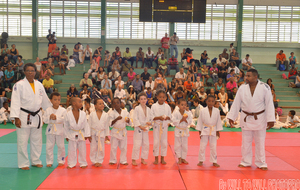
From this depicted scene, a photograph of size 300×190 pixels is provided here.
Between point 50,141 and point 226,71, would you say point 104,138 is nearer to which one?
point 50,141

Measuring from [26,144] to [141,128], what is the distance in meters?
2.17

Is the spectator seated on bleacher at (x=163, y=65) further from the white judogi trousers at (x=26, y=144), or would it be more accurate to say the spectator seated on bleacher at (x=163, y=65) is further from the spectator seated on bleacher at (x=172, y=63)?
the white judogi trousers at (x=26, y=144)

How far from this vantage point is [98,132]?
16.5ft

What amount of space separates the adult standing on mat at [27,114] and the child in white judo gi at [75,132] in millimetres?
571

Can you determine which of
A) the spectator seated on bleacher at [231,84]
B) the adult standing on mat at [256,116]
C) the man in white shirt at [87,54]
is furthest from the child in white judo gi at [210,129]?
the man in white shirt at [87,54]

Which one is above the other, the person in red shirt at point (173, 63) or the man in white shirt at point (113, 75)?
the person in red shirt at point (173, 63)

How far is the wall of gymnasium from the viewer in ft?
57.9

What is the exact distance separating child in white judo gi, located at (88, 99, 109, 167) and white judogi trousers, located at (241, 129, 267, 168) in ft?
8.84

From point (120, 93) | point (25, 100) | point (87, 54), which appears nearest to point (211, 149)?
point (25, 100)

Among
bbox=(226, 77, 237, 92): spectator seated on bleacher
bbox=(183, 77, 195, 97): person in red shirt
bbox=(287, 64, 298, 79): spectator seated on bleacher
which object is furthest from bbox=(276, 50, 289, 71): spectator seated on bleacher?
bbox=(183, 77, 195, 97): person in red shirt

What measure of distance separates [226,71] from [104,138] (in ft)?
34.2

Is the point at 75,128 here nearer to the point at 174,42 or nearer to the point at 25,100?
the point at 25,100

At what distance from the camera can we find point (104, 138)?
16.7ft

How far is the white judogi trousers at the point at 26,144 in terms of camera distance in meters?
4.73
